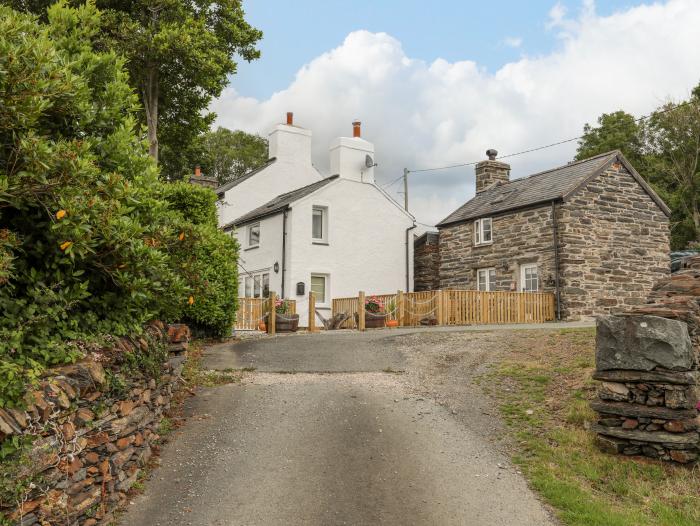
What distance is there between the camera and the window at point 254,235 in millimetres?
31094

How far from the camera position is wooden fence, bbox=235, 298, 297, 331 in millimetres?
21234

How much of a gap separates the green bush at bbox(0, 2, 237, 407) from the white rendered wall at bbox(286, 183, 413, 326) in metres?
19.8

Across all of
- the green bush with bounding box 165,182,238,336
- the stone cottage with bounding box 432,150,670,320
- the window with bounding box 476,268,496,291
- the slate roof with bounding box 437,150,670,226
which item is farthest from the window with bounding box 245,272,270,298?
the green bush with bounding box 165,182,238,336

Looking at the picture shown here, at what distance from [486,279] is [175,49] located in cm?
1695

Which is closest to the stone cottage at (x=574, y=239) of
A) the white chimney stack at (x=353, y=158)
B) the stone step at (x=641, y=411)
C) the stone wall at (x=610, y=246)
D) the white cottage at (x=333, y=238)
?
the stone wall at (x=610, y=246)

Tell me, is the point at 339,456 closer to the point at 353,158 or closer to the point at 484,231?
the point at 484,231

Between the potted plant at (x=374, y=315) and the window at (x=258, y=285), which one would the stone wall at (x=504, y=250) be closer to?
the potted plant at (x=374, y=315)

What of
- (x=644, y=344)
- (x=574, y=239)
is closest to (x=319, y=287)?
(x=574, y=239)

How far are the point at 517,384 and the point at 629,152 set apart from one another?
42.7 m

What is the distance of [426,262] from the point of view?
33.8 metres

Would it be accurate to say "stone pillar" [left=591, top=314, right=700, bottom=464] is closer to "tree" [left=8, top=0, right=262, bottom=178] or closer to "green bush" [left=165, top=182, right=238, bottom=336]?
"green bush" [left=165, top=182, right=238, bottom=336]

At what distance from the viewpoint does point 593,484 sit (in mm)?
8203

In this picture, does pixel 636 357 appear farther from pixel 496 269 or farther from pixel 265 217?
pixel 265 217

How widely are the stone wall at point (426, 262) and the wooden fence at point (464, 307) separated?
817 cm
